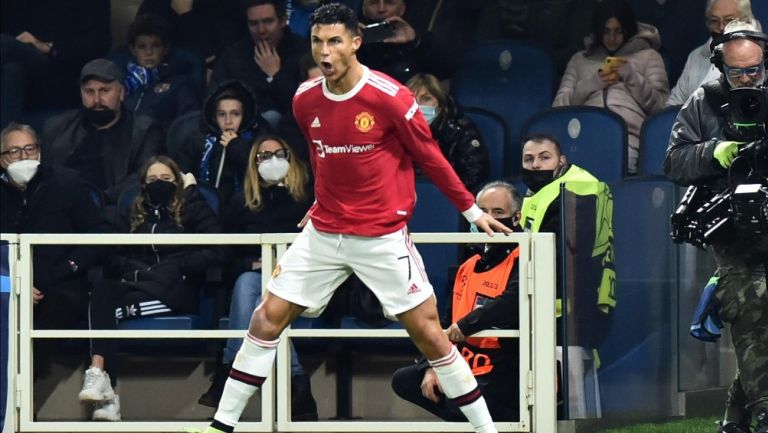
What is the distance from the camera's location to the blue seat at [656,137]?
29.0ft

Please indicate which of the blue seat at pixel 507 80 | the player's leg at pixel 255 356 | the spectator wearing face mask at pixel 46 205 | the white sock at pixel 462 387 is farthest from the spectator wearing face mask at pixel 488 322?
the spectator wearing face mask at pixel 46 205

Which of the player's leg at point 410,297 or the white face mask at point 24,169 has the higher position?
the white face mask at point 24,169

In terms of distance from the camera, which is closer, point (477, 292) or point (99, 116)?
point (477, 292)

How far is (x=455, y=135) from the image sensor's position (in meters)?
9.03

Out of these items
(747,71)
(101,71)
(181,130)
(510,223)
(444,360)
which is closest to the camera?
(444,360)

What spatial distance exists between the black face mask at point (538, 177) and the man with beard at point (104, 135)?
107 inches

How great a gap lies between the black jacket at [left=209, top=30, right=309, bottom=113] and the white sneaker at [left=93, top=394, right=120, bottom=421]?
265 cm

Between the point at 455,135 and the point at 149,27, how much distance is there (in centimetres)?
243

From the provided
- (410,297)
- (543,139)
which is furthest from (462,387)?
(543,139)

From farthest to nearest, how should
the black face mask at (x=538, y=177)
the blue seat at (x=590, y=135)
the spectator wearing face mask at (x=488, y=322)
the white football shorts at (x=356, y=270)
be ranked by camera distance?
the blue seat at (x=590, y=135) < the black face mask at (x=538, y=177) < the spectator wearing face mask at (x=488, y=322) < the white football shorts at (x=356, y=270)

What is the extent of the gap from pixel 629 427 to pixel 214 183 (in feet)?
10.5

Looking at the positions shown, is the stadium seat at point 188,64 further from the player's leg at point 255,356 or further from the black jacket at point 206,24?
the player's leg at point 255,356

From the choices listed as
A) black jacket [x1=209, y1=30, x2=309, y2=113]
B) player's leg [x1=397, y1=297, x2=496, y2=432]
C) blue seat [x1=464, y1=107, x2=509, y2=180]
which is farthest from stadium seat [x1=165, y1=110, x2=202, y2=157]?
player's leg [x1=397, y1=297, x2=496, y2=432]

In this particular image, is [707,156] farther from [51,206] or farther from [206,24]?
[206,24]
